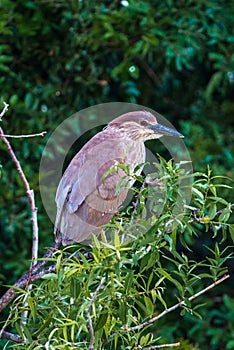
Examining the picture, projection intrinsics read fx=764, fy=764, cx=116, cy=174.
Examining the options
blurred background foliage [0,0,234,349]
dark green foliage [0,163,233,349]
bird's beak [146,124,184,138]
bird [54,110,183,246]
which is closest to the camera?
dark green foliage [0,163,233,349]

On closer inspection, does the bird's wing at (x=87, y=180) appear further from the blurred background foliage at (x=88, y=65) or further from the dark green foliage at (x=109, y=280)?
the blurred background foliage at (x=88, y=65)

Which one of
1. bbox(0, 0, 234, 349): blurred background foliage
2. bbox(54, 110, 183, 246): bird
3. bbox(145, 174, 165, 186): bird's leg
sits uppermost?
bbox(145, 174, 165, 186): bird's leg

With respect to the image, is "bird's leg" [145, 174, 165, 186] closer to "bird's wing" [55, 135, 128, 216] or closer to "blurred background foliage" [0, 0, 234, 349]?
"bird's wing" [55, 135, 128, 216]

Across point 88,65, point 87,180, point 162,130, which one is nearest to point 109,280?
point 87,180

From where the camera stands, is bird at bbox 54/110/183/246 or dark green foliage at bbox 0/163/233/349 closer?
dark green foliage at bbox 0/163/233/349

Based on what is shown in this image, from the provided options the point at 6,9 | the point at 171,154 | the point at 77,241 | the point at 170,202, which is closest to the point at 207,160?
the point at 171,154

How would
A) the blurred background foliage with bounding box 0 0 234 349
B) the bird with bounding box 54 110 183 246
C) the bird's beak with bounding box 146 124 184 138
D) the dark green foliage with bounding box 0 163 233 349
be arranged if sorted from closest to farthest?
1. the dark green foliage with bounding box 0 163 233 349
2. the bird with bounding box 54 110 183 246
3. the bird's beak with bounding box 146 124 184 138
4. the blurred background foliage with bounding box 0 0 234 349

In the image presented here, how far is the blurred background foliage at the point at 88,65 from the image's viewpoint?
316 centimetres

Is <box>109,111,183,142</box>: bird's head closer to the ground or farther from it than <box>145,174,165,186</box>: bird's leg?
closer to the ground

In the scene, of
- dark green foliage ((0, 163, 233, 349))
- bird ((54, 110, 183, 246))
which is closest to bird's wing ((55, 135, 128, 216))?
bird ((54, 110, 183, 246))

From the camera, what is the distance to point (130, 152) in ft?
6.88

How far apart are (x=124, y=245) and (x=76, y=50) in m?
2.18

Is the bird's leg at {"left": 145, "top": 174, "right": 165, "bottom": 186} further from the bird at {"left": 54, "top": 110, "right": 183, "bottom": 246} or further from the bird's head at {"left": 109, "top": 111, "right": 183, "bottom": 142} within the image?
the bird's head at {"left": 109, "top": 111, "right": 183, "bottom": 142}

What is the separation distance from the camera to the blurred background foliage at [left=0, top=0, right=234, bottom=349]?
125 inches
